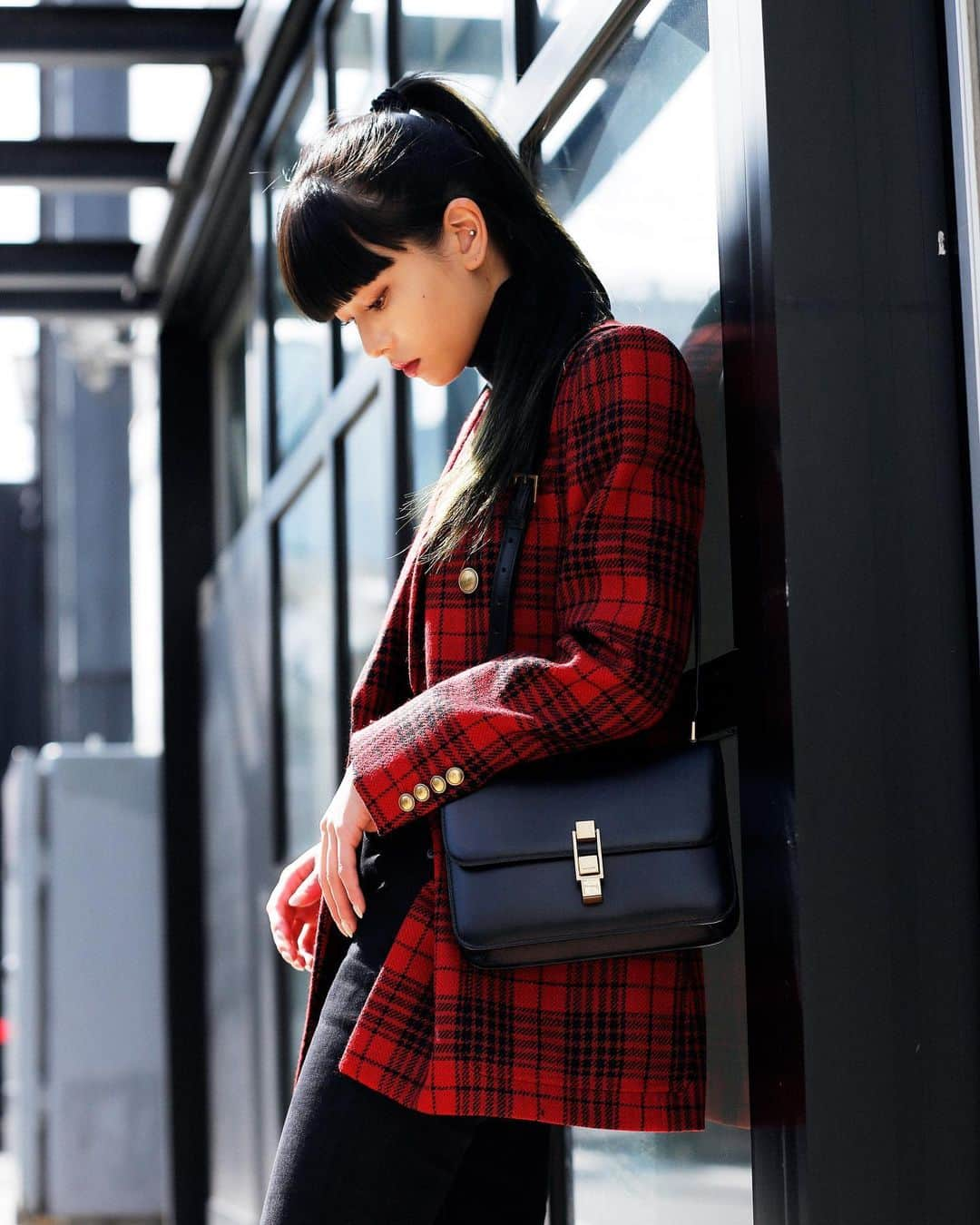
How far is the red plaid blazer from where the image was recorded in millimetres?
1573

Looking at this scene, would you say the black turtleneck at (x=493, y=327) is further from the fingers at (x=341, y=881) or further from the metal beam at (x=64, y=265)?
the metal beam at (x=64, y=265)

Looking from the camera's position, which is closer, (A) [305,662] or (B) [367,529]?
(B) [367,529]

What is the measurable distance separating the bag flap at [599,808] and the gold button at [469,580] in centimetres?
20

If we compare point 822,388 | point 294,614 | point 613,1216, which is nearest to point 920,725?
point 822,388

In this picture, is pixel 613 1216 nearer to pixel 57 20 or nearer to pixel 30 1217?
pixel 57 20

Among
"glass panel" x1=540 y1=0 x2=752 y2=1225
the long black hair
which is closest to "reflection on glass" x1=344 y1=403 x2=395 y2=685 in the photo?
"glass panel" x1=540 y1=0 x2=752 y2=1225

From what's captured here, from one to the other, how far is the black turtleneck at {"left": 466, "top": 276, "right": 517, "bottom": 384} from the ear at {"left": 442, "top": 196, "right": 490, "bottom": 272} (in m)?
0.04

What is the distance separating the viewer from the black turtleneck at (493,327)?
6.11 ft

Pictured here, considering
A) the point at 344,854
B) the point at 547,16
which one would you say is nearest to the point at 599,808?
the point at 344,854

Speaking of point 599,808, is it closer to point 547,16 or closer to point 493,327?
point 493,327

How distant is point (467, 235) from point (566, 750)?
58 cm

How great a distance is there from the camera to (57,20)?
4.30 metres

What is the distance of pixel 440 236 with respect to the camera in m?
1.85

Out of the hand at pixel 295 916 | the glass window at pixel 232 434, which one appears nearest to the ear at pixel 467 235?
the hand at pixel 295 916
